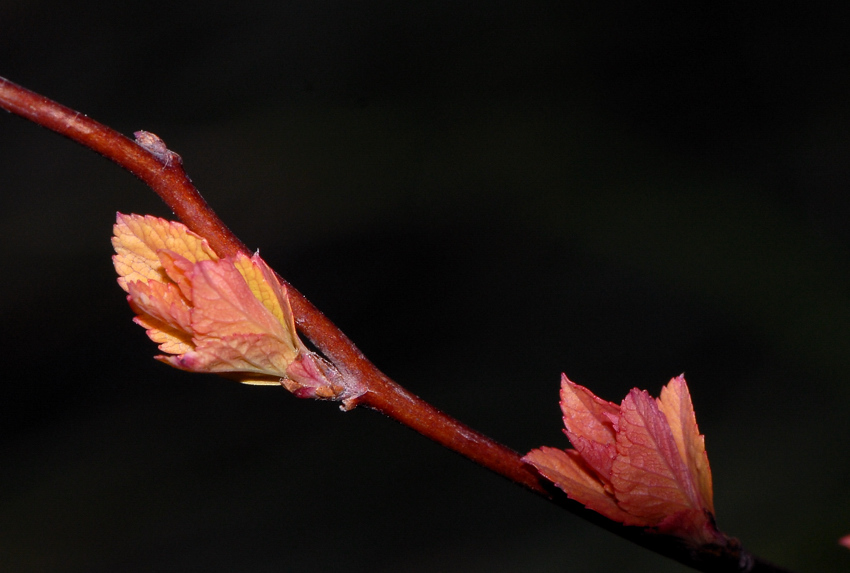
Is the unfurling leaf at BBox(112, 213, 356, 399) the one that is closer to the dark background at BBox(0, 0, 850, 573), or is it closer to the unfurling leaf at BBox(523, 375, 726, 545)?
the unfurling leaf at BBox(523, 375, 726, 545)

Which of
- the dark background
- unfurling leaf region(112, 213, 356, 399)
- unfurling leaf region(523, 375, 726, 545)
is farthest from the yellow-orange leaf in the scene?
the dark background

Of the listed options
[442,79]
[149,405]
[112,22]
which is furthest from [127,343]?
[442,79]

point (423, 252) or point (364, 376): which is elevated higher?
point (423, 252)

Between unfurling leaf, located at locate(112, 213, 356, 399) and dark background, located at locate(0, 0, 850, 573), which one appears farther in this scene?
dark background, located at locate(0, 0, 850, 573)

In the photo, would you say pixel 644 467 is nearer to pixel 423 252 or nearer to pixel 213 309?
pixel 213 309

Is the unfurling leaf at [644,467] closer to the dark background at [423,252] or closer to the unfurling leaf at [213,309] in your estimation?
the unfurling leaf at [213,309]

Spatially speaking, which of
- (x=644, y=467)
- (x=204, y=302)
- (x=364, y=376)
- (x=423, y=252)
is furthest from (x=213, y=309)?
(x=423, y=252)
